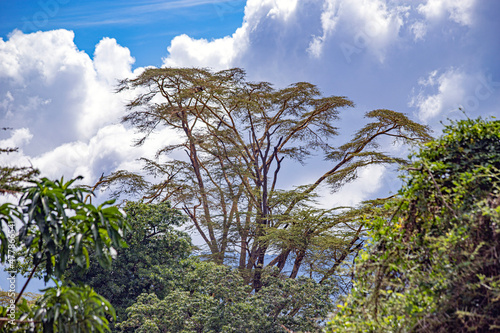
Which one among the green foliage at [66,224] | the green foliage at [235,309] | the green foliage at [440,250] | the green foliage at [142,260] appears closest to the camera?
the green foliage at [440,250]

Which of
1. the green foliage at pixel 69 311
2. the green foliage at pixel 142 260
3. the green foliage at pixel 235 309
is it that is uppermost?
the green foliage at pixel 142 260

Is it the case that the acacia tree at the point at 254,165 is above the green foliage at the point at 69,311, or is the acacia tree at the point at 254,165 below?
above

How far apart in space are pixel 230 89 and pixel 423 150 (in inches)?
472

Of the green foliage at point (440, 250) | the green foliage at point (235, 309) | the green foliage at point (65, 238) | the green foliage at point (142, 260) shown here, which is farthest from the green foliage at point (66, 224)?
the green foliage at point (142, 260)

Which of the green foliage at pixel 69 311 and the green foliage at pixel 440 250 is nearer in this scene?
the green foliage at pixel 440 250

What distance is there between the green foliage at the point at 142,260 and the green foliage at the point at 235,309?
41.0 inches

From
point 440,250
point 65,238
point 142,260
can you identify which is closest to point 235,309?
point 142,260

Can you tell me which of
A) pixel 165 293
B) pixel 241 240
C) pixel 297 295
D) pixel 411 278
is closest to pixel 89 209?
pixel 411 278

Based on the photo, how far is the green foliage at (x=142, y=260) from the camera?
927 centimetres

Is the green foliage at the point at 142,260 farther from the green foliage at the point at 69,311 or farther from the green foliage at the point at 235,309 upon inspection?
the green foliage at the point at 69,311

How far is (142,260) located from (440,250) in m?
7.77

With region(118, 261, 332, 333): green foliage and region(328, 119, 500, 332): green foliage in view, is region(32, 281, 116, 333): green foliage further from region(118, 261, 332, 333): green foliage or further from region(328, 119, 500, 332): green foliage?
region(118, 261, 332, 333): green foliage

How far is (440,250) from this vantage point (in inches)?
114

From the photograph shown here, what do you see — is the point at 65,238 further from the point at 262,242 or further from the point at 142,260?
the point at 262,242
